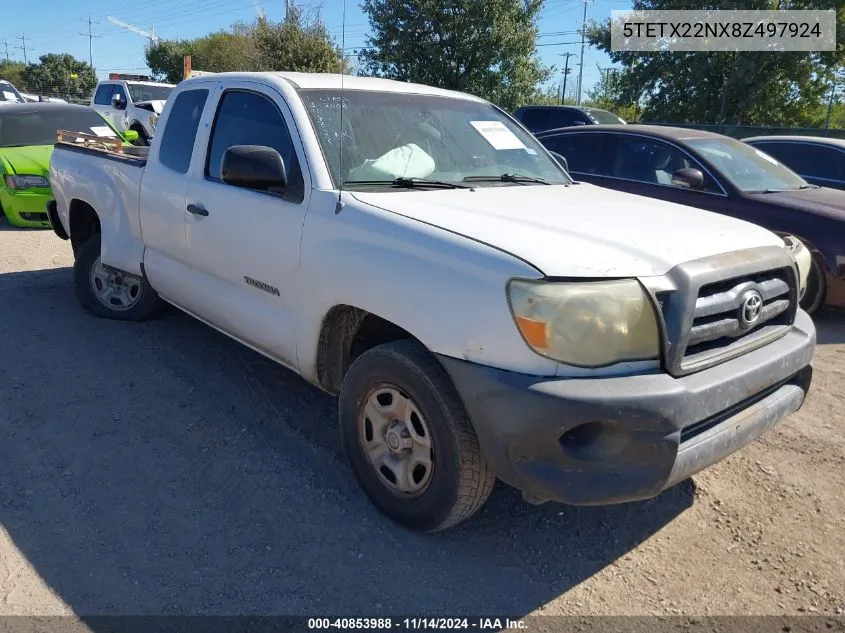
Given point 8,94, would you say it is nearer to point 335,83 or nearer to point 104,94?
point 104,94

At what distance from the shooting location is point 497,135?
13.8 ft

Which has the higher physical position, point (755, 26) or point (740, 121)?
point (755, 26)

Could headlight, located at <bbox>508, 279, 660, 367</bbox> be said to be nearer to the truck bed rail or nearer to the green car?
the truck bed rail

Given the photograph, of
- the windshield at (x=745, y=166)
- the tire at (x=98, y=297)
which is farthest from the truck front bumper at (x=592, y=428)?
the windshield at (x=745, y=166)

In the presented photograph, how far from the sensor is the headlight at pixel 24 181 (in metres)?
8.91

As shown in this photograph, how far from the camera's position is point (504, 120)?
448cm

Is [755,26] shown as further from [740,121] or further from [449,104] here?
[449,104]

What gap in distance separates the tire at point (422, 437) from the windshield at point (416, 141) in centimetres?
98

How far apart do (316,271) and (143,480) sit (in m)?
1.32

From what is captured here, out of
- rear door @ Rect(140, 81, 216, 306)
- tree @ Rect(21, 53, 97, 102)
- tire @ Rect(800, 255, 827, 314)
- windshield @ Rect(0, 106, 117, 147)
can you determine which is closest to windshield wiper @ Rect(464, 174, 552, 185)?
rear door @ Rect(140, 81, 216, 306)

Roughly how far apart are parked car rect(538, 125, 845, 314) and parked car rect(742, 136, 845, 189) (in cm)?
179

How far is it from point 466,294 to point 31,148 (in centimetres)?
896

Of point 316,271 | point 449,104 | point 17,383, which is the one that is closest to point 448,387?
point 316,271

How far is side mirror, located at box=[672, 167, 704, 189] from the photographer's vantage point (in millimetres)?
6793
